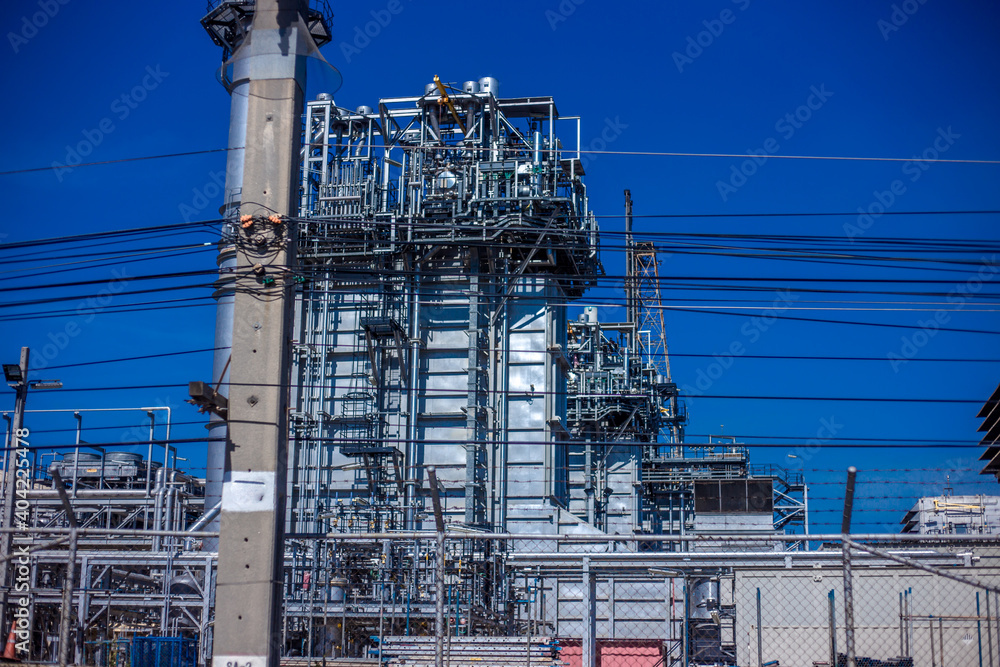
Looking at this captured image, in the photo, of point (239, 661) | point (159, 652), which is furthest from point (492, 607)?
point (239, 661)

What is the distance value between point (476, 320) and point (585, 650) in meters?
16.9

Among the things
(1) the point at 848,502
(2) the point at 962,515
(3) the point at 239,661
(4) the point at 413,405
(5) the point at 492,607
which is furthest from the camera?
(2) the point at 962,515

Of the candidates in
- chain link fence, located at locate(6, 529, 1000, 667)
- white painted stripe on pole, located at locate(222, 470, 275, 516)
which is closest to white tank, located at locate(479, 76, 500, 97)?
chain link fence, located at locate(6, 529, 1000, 667)

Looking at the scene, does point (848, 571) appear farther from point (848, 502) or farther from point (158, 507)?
point (158, 507)

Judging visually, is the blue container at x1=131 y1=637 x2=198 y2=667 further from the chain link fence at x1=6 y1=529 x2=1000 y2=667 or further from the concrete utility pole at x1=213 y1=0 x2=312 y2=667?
the concrete utility pole at x1=213 y1=0 x2=312 y2=667

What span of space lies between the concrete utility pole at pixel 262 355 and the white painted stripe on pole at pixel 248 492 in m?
0.01

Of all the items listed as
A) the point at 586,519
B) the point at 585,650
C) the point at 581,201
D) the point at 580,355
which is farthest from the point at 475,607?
the point at 580,355

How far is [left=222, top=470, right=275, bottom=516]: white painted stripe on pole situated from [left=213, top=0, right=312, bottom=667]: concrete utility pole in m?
0.01

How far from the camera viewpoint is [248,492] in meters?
11.3

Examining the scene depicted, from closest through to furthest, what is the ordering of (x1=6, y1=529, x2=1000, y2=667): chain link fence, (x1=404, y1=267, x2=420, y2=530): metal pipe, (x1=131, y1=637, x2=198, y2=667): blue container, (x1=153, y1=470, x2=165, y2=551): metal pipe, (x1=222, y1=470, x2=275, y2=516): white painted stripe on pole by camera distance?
(x1=222, y1=470, x2=275, y2=516): white painted stripe on pole
(x1=6, y1=529, x2=1000, y2=667): chain link fence
(x1=131, y1=637, x2=198, y2=667): blue container
(x1=153, y1=470, x2=165, y2=551): metal pipe
(x1=404, y1=267, x2=420, y2=530): metal pipe

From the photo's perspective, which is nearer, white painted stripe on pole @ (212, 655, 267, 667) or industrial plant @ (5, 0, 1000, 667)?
white painted stripe on pole @ (212, 655, 267, 667)

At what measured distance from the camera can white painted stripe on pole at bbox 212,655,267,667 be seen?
11.0 metres

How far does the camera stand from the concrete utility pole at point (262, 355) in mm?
11094

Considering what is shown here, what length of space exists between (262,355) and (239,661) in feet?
10.9
